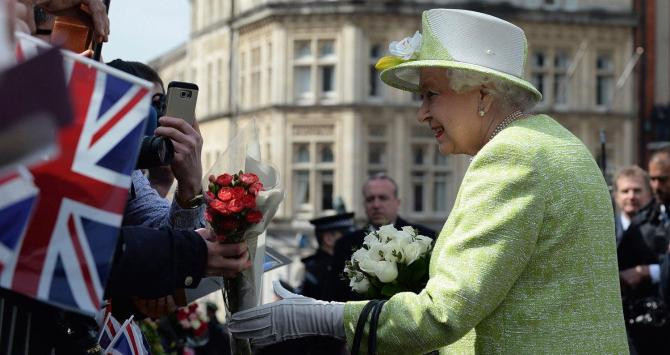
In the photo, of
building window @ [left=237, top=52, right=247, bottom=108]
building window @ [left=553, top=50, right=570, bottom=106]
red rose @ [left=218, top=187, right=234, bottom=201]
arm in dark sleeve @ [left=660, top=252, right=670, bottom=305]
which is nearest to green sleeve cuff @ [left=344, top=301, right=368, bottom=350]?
red rose @ [left=218, top=187, right=234, bottom=201]

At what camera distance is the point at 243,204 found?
373 cm

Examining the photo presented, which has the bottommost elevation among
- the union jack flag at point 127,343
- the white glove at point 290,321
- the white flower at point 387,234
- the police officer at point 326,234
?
the police officer at point 326,234

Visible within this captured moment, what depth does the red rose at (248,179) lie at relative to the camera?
Answer: 3.82 m

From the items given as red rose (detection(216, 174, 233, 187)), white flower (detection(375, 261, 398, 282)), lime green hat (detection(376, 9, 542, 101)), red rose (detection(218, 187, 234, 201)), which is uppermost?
lime green hat (detection(376, 9, 542, 101))

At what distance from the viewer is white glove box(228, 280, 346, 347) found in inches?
155

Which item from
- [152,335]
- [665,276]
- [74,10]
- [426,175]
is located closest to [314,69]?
[426,175]

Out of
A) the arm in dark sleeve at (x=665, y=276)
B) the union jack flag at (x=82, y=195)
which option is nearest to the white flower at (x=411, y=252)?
the union jack flag at (x=82, y=195)

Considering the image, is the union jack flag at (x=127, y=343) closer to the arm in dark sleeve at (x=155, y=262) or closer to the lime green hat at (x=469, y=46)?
the arm in dark sleeve at (x=155, y=262)

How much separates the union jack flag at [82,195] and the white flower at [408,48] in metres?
1.50

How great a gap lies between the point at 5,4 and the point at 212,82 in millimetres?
46140

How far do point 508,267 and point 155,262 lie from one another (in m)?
1.04

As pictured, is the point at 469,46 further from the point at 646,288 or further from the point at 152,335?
the point at 646,288

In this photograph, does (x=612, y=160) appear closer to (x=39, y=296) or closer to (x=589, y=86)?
(x=589, y=86)

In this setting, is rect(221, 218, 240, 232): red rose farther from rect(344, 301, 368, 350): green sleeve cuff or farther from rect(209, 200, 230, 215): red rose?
rect(344, 301, 368, 350): green sleeve cuff
